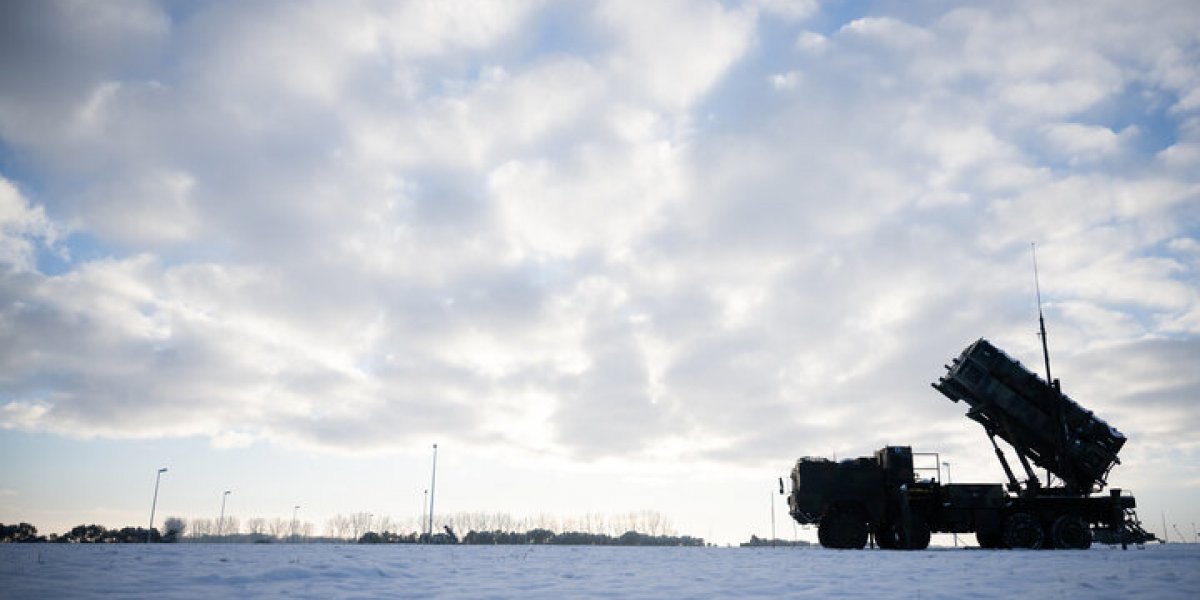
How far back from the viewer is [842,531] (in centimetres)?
2130

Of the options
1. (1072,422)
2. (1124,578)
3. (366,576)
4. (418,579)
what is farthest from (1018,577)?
(1072,422)

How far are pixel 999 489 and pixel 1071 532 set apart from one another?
222cm

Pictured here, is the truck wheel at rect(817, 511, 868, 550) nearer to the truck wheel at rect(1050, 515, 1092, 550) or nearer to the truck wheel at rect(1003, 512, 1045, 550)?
the truck wheel at rect(1003, 512, 1045, 550)

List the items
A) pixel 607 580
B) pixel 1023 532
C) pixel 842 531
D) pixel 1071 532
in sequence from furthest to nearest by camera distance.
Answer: pixel 842 531, pixel 1023 532, pixel 1071 532, pixel 607 580

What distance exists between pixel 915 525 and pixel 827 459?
3.21 m

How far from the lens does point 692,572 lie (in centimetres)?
1290

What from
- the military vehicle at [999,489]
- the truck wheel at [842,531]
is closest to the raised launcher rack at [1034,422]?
the military vehicle at [999,489]

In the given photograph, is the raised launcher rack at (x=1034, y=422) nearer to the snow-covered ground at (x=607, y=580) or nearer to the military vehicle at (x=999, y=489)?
the military vehicle at (x=999, y=489)

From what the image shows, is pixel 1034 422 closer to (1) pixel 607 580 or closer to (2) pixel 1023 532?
(2) pixel 1023 532

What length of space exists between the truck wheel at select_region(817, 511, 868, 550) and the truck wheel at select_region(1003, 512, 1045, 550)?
171 inches

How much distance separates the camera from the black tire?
69.5 ft

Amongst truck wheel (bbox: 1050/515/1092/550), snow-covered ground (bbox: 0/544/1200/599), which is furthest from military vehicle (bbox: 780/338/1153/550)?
snow-covered ground (bbox: 0/544/1200/599)

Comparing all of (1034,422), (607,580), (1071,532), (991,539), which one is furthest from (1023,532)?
(607,580)

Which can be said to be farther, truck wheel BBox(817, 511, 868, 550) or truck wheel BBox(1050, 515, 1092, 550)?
truck wheel BBox(817, 511, 868, 550)
